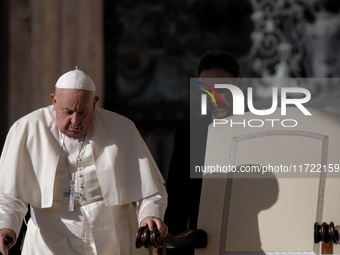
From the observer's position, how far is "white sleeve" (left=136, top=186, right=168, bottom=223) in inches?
161

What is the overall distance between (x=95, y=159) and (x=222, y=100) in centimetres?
80

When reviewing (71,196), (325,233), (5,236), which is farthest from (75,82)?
(325,233)

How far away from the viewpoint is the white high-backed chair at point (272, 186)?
4.28 metres

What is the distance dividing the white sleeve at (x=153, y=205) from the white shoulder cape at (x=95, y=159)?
2 centimetres

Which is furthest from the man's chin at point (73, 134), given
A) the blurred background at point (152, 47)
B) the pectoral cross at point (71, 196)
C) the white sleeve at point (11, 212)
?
the blurred background at point (152, 47)

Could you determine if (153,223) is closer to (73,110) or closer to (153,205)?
(153,205)

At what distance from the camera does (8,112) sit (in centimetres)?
799

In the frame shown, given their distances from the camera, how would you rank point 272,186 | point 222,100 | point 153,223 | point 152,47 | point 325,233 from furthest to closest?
point 152,47 < point 222,100 < point 272,186 < point 153,223 < point 325,233

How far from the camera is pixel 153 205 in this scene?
4145 millimetres

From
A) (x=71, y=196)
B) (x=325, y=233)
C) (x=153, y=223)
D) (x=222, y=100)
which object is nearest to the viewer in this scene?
(x=325, y=233)

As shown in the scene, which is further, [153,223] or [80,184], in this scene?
[80,184]

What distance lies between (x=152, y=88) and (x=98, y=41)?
0.62m

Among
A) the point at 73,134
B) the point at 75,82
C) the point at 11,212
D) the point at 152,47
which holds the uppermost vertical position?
the point at 152,47

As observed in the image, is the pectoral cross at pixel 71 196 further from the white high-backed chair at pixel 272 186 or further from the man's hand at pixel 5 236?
Answer: the white high-backed chair at pixel 272 186
